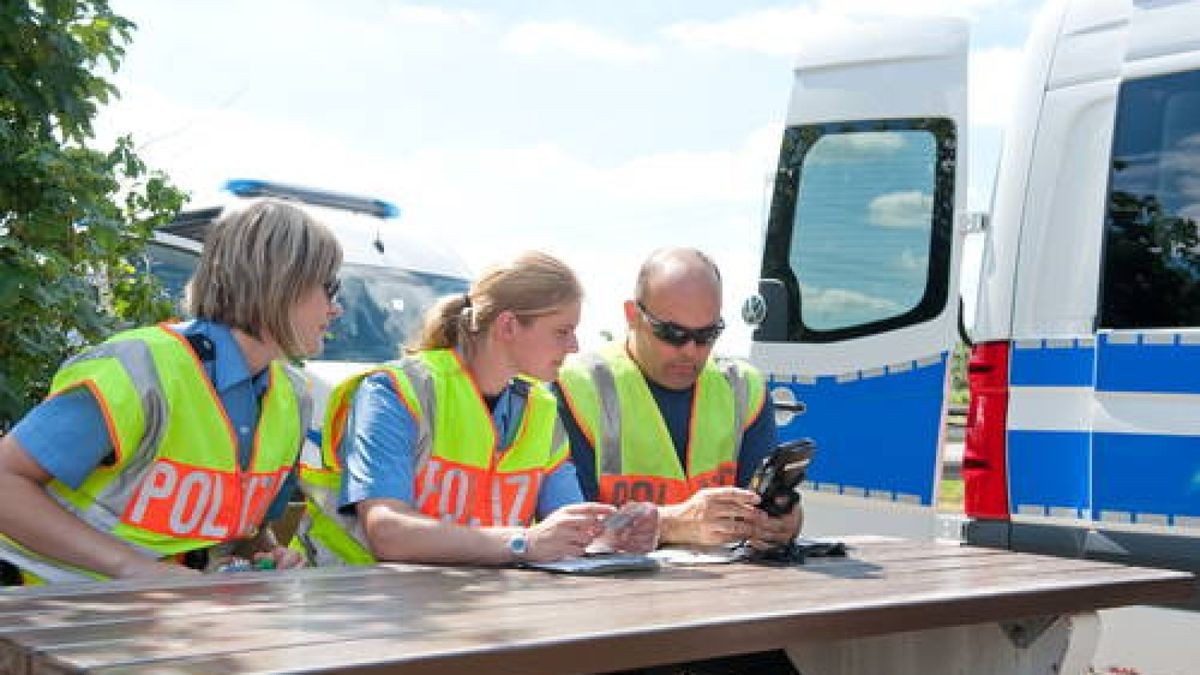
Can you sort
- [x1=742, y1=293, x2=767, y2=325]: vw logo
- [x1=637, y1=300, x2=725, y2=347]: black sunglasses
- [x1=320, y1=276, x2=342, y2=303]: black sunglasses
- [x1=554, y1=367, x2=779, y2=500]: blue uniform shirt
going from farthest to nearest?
[x1=742, y1=293, x2=767, y2=325]: vw logo → [x1=554, y1=367, x2=779, y2=500]: blue uniform shirt → [x1=637, y1=300, x2=725, y2=347]: black sunglasses → [x1=320, y1=276, x2=342, y2=303]: black sunglasses

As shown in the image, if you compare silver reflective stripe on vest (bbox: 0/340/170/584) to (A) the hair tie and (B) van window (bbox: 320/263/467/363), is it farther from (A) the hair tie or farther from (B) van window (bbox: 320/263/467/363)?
(B) van window (bbox: 320/263/467/363)

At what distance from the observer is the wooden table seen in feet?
5.91

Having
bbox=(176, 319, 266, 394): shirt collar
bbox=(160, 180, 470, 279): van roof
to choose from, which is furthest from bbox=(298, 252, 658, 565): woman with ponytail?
bbox=(160, 180, 470, 279): van roof

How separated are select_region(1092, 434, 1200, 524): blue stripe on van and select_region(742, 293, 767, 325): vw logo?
1607 mm

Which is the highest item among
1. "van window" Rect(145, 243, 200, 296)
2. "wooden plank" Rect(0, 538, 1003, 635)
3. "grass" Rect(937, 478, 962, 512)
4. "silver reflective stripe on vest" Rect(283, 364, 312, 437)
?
"van window" Rect(145, 243, 200, 296)

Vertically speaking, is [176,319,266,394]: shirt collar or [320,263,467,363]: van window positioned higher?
[320,263,467,363]: van window

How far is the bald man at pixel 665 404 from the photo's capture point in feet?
11.5

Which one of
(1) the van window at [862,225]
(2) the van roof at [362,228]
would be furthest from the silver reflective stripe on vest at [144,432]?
(2) the van roof at [362,228]

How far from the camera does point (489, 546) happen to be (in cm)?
272

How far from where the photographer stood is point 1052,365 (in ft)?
14.9

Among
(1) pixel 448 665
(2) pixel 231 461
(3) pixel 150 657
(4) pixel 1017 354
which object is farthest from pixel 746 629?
(4) pixel 1017 354

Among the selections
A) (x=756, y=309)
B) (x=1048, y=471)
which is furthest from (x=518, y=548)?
(x=756, y=309)

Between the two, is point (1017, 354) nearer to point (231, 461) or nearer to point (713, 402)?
point (713, 402)

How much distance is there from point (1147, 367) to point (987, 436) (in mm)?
582
